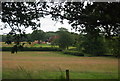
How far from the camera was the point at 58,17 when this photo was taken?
288 inches

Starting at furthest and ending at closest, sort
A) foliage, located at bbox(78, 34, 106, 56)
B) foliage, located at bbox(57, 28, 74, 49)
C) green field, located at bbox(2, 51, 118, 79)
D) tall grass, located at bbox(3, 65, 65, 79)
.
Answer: foliage, located at bbox(57, 28, 74, 49) → foliage, located at bbox(78, 34, 106, 56) → green field, located at bbox(2, 51, 118, 79) → tall grass, located at bbox(3, 65, 65, 79)

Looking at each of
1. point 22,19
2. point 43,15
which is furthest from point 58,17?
point 22,19

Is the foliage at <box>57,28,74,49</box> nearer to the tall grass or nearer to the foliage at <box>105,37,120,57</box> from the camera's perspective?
the tall grass

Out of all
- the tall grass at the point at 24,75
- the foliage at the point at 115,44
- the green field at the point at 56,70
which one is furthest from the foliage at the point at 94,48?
the foliage at the point at 115,44

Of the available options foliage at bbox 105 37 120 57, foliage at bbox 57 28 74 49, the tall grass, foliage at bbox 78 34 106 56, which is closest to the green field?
the tall grass

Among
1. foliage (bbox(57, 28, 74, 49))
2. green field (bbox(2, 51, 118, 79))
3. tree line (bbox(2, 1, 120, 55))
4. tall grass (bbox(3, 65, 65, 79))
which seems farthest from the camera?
foliage (bbox(57, 28, 74, 49))

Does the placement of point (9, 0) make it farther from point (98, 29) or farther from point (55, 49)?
point (55, 49)

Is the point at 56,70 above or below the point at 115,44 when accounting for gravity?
below

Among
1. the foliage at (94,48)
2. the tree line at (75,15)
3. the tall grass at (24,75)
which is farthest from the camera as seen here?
the foliage at (94,48)

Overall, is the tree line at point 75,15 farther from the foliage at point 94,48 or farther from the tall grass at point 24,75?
the foliage at point 94,48

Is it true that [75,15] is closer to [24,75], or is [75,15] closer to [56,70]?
[24,75]

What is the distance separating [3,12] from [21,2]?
0.88 metres

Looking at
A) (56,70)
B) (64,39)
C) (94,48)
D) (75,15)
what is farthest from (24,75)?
(64,39)

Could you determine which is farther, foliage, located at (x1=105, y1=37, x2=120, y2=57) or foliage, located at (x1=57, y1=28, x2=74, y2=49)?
foliage, located at (x1=57, y1=28, x2=74, y2=49)
